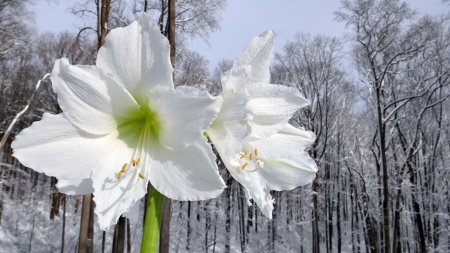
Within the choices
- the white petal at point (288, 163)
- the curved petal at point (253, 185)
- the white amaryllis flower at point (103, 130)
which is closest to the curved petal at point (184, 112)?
the white amaryllis flower at point (103, 130)

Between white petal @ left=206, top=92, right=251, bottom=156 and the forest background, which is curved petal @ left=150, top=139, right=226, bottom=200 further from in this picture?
the forest background

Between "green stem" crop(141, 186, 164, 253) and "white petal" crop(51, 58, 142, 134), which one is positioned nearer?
"green stem" crop(141, 186, 164, 253)

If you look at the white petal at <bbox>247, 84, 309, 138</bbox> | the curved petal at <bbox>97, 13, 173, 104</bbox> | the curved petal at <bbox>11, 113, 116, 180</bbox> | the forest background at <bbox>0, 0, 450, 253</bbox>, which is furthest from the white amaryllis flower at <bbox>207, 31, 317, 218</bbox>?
the forest background at <bbox>0, 0, 450, 253</bbox>

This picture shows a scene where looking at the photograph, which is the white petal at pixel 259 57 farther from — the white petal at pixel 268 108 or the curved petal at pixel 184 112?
the curved petal at pixel 184 112

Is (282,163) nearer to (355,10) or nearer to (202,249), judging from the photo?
(355,10)

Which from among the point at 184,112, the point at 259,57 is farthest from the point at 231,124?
the point at 259,57

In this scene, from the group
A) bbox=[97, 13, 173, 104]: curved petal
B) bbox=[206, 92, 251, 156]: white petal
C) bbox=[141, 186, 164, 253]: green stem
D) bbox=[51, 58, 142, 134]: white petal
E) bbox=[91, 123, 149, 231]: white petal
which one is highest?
bbox=[97, 13, 173, 104]: curved petal

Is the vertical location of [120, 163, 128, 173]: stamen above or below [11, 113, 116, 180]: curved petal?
below

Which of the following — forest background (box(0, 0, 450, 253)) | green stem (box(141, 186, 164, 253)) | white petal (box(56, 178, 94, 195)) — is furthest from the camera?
forest background (box(0, 0, 450, 253))
